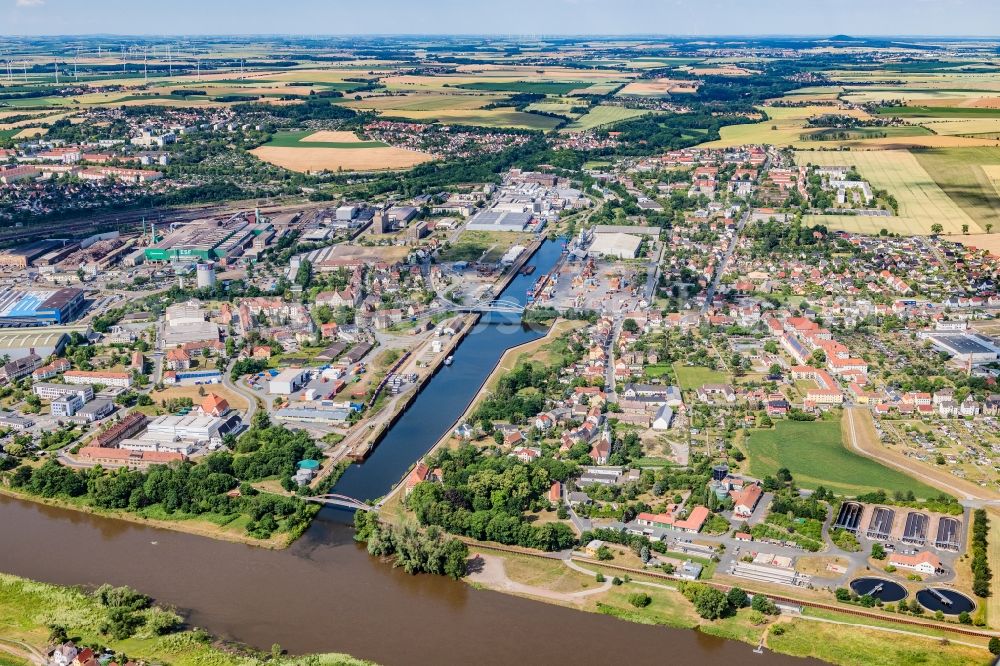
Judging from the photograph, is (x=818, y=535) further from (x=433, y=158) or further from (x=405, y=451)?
(x=433, y=158)

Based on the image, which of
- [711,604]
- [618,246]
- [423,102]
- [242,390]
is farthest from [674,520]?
[423,102]

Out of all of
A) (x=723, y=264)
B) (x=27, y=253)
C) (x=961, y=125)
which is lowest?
(x=27, y=253)

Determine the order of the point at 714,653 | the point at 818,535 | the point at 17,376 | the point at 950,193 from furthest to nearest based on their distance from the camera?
the point at 950,193
the point at 17,376
the point at 818,535
the point at 714,653

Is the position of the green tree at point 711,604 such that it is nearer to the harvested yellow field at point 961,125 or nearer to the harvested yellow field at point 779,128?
the harvested yellow field at point 779,128

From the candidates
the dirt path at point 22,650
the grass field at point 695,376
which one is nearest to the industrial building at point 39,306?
the dirt path at point 22,650

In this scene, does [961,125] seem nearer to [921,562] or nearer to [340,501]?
[921,562]

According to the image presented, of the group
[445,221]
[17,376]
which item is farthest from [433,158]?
[17,376]
